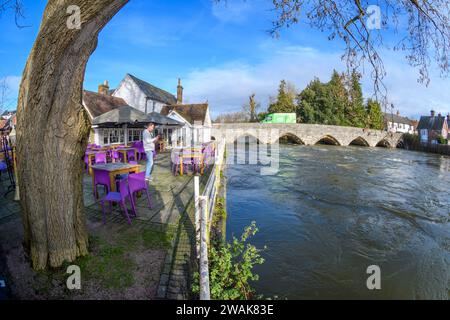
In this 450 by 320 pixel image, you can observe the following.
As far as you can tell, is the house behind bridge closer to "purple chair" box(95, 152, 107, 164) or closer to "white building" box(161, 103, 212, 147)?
"white building" box(161, 103, 212, 147)

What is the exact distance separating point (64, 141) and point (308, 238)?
5.21m

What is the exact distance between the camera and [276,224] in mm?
6199

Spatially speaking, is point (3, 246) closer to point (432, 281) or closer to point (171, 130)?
point (432, 281)

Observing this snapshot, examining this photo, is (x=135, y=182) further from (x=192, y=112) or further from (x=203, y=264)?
(x=192, y=112)

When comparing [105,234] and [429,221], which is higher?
[105,234]

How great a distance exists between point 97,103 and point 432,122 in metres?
72.5

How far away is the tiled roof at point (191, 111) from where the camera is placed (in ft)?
81.9

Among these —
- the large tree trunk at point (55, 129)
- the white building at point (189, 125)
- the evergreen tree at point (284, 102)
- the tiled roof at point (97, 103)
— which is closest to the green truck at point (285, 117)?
the evergreen tree at point (284, 102)

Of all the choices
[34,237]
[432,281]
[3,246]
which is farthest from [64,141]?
[432,281]

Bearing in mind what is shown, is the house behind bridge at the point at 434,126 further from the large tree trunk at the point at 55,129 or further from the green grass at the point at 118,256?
the large tree trunk at the point at 55,129

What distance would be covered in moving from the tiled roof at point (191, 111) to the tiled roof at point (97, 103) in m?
6.34

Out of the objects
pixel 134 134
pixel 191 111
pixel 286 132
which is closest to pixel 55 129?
pixel 134 134

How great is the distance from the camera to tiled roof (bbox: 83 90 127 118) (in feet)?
53.9

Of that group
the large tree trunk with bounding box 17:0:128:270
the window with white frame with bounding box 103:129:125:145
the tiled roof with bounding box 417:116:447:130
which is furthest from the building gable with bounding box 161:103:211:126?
the tiled roof with bounding box 417:116:447:130
